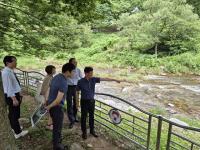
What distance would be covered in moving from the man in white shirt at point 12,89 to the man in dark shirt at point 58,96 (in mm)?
867

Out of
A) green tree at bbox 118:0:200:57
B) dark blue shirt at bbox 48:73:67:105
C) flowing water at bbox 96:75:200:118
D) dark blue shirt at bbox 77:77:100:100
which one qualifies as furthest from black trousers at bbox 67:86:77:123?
green tree at bbox 118:0:200:57

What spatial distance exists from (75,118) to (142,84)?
30.9ft

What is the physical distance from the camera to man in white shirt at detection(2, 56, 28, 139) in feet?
15.7

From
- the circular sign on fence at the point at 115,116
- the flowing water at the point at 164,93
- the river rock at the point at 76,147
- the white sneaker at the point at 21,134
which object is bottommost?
the flowing water at the point at 164,93

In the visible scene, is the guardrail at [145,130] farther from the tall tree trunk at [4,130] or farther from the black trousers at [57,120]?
the tall tree trunk at [4,130]

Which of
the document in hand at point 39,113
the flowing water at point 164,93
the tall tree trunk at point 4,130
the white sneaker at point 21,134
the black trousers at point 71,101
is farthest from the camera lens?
the flowing water at point 164,93

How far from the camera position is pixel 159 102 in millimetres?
11586

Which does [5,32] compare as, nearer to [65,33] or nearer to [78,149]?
[65,33]

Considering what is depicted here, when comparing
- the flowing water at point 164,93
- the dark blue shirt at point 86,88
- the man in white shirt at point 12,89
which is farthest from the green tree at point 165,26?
the man in white shirt at point 12,89

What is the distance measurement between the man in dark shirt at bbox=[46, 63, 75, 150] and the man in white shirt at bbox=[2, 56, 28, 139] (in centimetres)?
87

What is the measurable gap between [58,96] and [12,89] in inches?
45.2

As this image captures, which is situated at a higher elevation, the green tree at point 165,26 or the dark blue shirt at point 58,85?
the green tree at point 165,26

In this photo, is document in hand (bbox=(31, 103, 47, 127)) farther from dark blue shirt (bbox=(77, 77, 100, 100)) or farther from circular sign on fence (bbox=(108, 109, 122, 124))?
circular sign on fence (bbox=(108, 109, 122, 124))

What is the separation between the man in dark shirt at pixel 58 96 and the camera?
4160 millimetres
